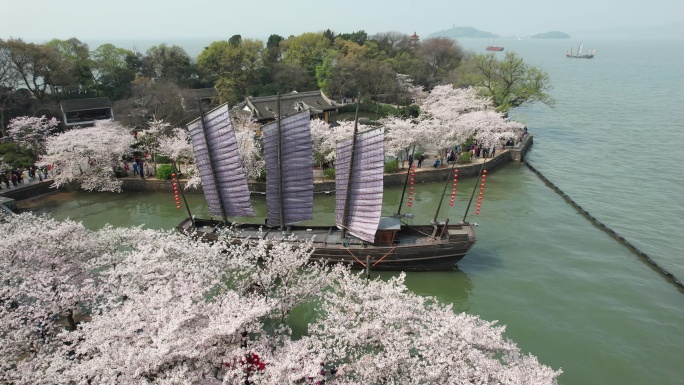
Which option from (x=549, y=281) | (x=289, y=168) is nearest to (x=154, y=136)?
(x=289, y=168)

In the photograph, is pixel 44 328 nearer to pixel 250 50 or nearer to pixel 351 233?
pixel 351 233

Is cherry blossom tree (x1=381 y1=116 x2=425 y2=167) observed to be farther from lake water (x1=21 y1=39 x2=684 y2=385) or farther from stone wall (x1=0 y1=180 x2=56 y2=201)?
stone wall (x1=0 y1=180 x2=56 y2=201)

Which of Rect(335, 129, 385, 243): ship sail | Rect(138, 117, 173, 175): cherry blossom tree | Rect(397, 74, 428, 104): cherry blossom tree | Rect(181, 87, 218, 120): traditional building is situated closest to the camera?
Rect(335, 129, 385, 243): ship sail

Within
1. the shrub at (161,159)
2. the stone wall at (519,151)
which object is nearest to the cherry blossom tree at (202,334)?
the shrub at (161,159)

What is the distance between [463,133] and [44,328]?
32.3 m

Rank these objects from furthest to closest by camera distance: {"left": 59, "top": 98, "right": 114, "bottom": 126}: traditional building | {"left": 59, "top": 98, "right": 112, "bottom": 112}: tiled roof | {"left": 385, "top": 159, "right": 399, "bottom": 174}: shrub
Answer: {"left": 59, "top": 98, "right": 112, "bottom": 112}: tiled roof → {"left": 59, "top": 98, "right": 114, "bottom": 126}: traditional building → {"left": 385, "top": 159, "right": 399, "bottom": 174}: shrub

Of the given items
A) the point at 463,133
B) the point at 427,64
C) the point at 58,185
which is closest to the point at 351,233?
the point at 463,133

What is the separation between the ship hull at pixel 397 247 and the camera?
20.0 meters

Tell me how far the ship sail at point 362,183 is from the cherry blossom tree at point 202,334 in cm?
567

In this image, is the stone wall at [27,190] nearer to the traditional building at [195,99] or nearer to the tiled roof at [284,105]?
the traditional building at [195,99]

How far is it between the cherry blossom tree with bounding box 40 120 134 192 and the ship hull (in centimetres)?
1272

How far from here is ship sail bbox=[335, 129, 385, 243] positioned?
19.0 m

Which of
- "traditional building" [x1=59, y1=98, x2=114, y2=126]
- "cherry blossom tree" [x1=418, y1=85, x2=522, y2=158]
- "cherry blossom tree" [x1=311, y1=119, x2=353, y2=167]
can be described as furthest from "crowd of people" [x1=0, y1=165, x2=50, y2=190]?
"cherry blossom tree" [x1=418, y1=85, x2=522, y2=158]

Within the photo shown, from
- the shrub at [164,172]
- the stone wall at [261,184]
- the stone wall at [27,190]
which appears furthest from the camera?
the shrub at [164,172]
